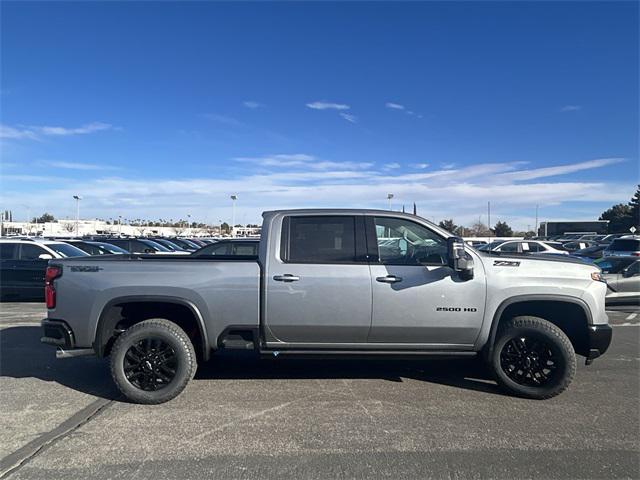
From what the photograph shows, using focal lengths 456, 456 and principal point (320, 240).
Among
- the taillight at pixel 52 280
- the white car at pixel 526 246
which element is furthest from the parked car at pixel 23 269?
the white car at pixel 526 246

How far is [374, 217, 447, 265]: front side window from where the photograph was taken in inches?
190

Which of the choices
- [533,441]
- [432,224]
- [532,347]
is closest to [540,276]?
[532,347]

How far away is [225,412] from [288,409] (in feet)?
2.01

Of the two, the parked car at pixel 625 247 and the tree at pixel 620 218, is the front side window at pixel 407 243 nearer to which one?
the parked car at pixel 625 247

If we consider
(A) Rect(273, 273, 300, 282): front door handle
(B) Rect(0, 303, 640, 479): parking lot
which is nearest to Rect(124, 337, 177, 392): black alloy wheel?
(B) Rect(0, 303, 640, 479): parking lot

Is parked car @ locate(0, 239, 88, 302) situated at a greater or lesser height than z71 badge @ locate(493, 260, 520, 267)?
lesser

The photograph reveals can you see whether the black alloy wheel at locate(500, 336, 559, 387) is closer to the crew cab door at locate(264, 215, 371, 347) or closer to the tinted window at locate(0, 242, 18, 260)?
the crew cab door at locate(264, 215, 371, 347)

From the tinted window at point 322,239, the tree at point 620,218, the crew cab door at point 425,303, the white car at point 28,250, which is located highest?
the tree at point 620,218

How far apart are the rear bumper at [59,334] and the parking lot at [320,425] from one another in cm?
60

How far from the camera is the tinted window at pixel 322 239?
191 inches

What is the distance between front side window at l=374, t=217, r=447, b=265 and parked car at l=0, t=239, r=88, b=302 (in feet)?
31.7

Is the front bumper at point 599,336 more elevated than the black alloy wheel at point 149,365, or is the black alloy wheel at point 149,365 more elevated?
the front bumper at point 599,336

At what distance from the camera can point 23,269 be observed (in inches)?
448

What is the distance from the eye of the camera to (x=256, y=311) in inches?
185
